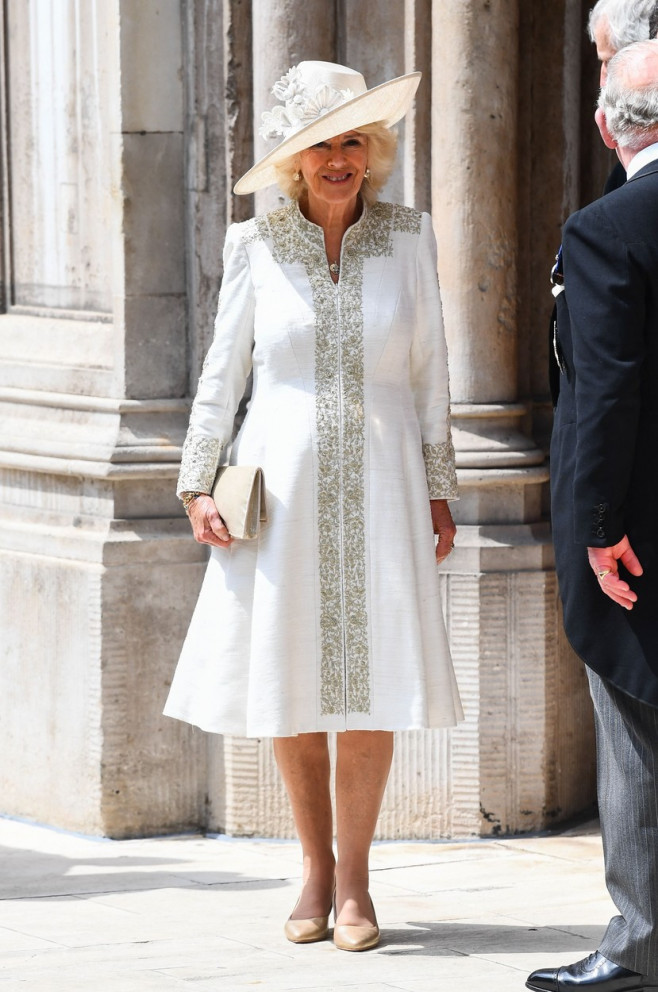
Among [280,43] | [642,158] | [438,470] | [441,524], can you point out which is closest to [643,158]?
[642,158]

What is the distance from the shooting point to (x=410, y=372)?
452cm

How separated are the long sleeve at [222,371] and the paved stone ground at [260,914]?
1081 mm

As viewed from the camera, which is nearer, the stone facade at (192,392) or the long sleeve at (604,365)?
the long sleeve at (604,365)

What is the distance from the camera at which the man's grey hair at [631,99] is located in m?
3.55

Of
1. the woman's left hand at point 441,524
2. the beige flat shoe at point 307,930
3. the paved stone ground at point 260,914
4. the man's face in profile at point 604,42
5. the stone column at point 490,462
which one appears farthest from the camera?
the stone column at point 490,462

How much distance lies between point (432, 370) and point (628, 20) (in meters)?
1.04

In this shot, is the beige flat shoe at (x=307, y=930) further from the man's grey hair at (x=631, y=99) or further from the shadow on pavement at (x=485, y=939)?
the man's grey hair at (x=631, y=99)

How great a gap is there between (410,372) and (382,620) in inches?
23.9

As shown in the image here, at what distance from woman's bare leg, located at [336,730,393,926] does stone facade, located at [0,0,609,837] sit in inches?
42.9

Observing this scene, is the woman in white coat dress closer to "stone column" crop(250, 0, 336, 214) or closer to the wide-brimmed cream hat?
the wide-brimmed cream hat

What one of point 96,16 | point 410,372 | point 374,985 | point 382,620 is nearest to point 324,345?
point 410,372

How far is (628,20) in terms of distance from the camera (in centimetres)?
375

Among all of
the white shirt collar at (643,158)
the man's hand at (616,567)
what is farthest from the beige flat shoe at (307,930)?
the white shirt collar at (643,158)

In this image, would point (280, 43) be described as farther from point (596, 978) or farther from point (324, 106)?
point (596, 978)
